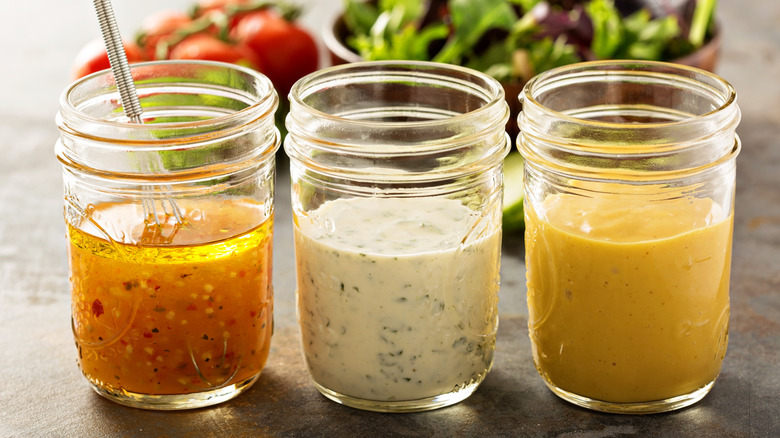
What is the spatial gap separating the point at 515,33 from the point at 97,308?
128 cm

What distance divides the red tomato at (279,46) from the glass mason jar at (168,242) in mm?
1325

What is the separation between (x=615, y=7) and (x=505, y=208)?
893 millimetres

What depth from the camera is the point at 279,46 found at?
109 inches

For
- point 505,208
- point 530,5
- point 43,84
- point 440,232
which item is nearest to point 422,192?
point 440,232

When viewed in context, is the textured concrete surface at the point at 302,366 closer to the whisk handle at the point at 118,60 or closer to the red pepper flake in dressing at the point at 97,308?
the red pepper flake in dressing at the point at 97,308

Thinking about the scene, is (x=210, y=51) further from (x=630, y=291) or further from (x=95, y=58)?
(x=630, y=291)

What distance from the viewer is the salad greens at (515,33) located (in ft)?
7.47

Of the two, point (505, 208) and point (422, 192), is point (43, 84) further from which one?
point (422, 192)

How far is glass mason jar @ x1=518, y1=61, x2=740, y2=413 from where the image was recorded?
1.29m

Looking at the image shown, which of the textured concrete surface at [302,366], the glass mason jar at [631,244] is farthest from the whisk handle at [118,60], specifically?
the glass mason jar at [631,244]

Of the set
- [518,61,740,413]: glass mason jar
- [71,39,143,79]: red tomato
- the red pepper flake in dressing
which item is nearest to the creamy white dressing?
[518,61,740,413]: glass mason jar

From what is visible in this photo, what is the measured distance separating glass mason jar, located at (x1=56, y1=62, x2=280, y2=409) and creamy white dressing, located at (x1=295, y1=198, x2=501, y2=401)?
0.31 feet

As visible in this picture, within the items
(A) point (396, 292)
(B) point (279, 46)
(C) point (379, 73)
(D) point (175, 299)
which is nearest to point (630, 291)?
(A) point (396, 292)

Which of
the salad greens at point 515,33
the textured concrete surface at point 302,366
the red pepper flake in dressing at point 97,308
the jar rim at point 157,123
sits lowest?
the textured concrete surface at point 302,366
